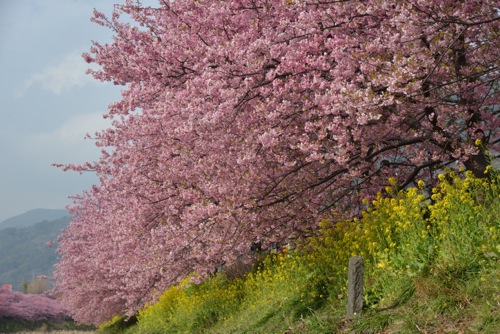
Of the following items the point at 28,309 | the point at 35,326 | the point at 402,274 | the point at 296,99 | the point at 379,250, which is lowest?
the point at 35,326

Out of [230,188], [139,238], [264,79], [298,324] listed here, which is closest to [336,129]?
[264,79]

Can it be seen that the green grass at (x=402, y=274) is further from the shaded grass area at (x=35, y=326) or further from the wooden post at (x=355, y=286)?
the shaded grass area at (x=35, y=326)

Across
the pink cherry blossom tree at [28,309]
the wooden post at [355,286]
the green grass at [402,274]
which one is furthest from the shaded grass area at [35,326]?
the wooden post at [355,286]

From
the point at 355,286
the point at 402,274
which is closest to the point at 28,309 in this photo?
the point at 355,286

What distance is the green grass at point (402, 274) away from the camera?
612cm

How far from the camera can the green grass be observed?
20.1 ft

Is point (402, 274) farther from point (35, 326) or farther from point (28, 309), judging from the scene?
point (28, 309)

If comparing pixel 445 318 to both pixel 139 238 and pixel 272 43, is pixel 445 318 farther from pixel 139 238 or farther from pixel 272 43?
pixel 139 238

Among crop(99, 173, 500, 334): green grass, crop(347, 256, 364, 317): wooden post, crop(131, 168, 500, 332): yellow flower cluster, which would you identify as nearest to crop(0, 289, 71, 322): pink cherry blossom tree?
crop(131, 168, 500, 332): yellow flower cluster

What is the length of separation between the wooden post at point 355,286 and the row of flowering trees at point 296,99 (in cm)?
171

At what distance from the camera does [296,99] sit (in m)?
8.85

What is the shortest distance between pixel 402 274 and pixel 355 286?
65 cm

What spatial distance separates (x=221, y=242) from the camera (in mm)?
10086

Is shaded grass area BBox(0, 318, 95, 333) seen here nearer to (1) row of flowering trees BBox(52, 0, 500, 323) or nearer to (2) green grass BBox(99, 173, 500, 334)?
(1) row of flowering trees BBox(52, 0, 500, 323)
